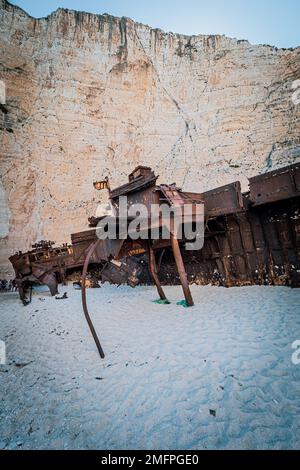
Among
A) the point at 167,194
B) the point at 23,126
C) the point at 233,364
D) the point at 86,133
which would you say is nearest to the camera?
the point at 233,364

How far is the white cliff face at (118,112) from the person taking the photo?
22359mm

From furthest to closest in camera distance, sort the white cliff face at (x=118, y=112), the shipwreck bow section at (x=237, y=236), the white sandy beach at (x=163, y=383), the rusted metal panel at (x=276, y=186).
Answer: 1. the white cliff face at (x=118, y=112)
2. the shipwreck bow section at (x=237, y=236)
3. the rusted metal panel at (x=276, y=186)
4. the white sandy beach at (x=163, y=383)

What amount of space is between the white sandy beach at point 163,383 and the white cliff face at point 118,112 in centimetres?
1871

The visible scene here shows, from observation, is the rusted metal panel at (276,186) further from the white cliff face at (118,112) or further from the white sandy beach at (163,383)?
the white cliff face at (118,112)

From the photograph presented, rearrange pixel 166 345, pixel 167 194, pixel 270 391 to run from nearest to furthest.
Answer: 1. pixel 270 391
2. pixel 166 345
3. pixel 167 194

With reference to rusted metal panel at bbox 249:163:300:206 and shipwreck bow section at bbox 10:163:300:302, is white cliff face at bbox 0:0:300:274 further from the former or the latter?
rusted metal panel at bbox 249:163:300:206

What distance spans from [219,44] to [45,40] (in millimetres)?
21106

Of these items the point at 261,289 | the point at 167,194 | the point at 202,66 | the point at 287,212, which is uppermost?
the point at 202,66

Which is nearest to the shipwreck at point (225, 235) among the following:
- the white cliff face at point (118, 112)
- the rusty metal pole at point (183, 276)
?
the rusty metal pole at point (183, 276)

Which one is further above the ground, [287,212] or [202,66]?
[202,66]

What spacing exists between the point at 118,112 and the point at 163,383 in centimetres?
2876

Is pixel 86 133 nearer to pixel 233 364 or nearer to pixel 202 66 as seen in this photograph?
pixel 202 66

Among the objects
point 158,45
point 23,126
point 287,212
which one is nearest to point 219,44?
point 158,45
